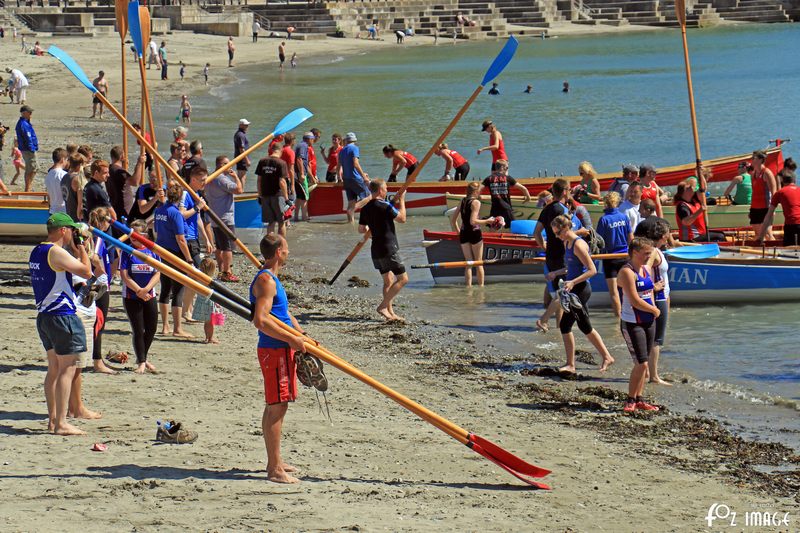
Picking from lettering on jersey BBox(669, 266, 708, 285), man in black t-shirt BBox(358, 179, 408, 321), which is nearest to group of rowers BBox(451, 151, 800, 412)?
lettering on jersey BBox(669, 266, 708, 285)

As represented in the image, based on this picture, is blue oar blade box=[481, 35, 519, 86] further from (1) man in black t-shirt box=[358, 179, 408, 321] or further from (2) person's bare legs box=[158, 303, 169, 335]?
(2) person's bare legs box=[158, 303, 169, 335]

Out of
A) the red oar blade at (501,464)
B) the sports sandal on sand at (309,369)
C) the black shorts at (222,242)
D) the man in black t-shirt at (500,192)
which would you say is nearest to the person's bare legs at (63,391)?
the sports sandal on sand at (309,369)

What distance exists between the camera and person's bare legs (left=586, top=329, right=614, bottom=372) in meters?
10.7

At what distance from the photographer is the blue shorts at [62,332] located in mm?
7664

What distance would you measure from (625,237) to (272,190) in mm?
5524

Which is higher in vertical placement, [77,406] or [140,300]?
[140,300]

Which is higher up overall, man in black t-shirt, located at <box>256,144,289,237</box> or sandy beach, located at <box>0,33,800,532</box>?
man in black t-shirt, located at <box>256,144,289,237</box>

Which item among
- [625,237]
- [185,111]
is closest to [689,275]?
[625,237]

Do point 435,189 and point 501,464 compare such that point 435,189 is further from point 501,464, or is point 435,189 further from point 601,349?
point 501,464

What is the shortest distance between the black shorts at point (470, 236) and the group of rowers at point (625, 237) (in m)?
0.01

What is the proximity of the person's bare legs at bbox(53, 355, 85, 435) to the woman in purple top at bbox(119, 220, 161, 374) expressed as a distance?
184 cm

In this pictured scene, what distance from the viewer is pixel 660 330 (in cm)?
1002

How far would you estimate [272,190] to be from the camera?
15531mm

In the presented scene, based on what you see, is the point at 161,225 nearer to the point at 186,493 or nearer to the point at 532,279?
the point at 186,493
